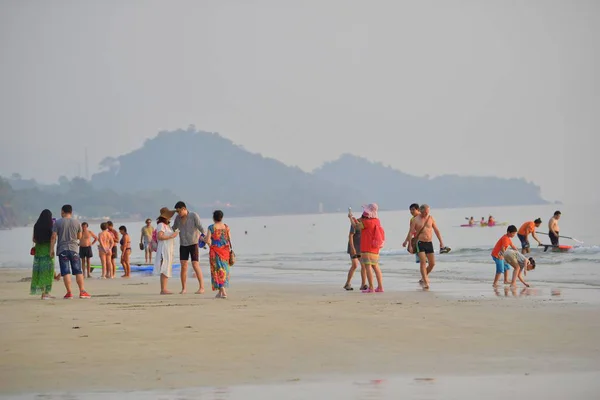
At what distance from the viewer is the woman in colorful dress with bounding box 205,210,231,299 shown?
56.6ft

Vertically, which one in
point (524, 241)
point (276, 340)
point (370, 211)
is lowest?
point (276, 340)

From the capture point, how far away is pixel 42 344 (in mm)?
11414

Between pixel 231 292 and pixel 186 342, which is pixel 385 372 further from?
pixel 231 292

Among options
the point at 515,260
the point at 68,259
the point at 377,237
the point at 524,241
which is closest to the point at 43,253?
the point at 68,259

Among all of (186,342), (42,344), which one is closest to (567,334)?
(186,342)

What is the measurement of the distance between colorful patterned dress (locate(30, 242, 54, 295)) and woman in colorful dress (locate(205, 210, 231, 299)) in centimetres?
286

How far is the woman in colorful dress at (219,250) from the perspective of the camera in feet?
56.6

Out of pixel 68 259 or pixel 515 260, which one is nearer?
pixel 68 259

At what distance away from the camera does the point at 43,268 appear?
57.4 ft

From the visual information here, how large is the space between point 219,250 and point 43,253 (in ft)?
10.3

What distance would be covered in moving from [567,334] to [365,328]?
8.42 feet

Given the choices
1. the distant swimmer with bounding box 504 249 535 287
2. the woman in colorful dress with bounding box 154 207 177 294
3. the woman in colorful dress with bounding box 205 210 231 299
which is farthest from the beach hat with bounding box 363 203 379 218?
the woman in colorful dress with bounding box 154 207 177 294

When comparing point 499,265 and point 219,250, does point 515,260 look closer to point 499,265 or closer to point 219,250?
point 499,265

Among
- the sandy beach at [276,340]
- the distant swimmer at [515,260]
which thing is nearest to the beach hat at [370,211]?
the sandy beach at [276,340]
